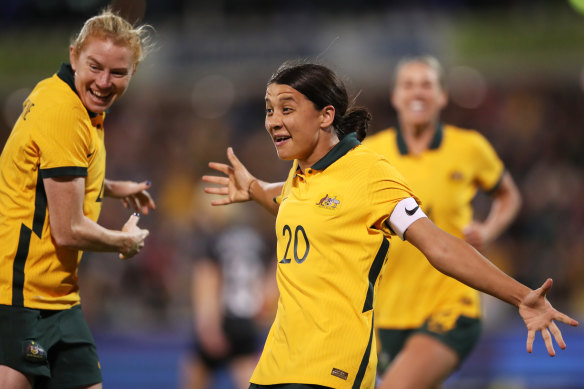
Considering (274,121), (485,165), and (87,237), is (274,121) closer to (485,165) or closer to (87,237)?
(87,237)

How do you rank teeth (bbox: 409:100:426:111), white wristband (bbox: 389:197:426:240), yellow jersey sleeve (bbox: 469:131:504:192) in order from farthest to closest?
yellow jersey sleeve (bbox: 469:131:504:192) < teeth (bbox: 409:100:426:111) < white wristband (bbox: 389:197:426:240)

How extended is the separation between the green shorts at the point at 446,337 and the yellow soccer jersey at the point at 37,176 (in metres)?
2.39

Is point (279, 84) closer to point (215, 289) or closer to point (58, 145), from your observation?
point (58, 145)

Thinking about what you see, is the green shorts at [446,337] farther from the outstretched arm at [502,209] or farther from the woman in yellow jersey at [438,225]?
the outstretched arm at [502,209]

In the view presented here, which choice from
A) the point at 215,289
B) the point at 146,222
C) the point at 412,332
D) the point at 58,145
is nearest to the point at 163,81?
the point at 146,222

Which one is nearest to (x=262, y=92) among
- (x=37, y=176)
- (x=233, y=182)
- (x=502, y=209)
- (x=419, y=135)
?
(x=502, y=209)

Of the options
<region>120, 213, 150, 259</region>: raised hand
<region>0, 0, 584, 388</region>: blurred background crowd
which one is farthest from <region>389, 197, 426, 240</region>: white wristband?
<region>0, 0, 584, 388</region>: blurred background crowd

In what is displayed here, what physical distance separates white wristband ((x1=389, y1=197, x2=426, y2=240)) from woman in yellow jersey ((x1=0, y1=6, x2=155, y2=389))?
1.34 meters

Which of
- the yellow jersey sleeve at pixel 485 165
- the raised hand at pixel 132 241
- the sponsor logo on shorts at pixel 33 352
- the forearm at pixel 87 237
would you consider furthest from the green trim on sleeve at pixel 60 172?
the yellow jersey sleeve at pixel 485 165

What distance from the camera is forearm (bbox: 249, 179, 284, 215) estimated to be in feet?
13.0

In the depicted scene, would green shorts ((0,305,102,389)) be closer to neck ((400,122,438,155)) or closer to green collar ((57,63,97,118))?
green collar ((57,63,97,118))

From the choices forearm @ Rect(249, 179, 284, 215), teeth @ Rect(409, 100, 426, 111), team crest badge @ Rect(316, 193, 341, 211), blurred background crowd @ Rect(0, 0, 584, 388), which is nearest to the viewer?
team crest badge @ Rect(316, 193, 341, 211)

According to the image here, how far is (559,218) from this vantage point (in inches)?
479

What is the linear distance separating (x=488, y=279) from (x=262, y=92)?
1431 cm
